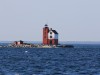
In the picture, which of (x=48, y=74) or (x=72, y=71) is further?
(x=72, y=71)

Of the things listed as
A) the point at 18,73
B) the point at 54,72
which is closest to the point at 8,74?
the point at 18,73

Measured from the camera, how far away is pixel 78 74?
238 ft

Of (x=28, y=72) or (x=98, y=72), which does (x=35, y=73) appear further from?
(x=98, y=72)

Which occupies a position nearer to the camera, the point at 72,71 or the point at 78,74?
the point at 78,74

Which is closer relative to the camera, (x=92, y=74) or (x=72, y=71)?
(x=92, y=74)

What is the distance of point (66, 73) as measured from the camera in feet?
244

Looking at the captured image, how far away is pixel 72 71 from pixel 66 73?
3.58 metres

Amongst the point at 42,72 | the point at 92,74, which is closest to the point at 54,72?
the point at 42,72

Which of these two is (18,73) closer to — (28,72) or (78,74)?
(28,72)

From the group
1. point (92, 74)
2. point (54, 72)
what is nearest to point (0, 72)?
point (54, 72)

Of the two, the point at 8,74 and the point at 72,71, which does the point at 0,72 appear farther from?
the point at 72,71

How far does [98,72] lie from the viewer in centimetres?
7544

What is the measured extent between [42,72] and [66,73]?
12.0ft

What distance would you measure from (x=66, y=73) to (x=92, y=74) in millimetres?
4082
